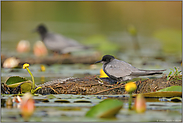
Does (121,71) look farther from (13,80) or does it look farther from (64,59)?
(64,59)

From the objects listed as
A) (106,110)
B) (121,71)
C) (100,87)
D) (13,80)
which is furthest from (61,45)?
(106,110)

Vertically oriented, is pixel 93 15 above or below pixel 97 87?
above

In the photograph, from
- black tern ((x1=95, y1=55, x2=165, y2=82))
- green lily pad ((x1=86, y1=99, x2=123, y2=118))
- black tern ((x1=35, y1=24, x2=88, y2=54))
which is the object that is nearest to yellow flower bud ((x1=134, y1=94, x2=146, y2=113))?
green lily pad ((x1=86, y1=99, x2=123, y2=118))

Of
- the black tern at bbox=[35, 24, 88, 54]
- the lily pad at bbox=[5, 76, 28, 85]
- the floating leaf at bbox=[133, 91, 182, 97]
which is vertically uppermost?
the black tern at bbox=[35, 24, 88, 54]

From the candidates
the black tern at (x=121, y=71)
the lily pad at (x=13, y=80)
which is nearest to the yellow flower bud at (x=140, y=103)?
the black tern at (x=121, y=71)

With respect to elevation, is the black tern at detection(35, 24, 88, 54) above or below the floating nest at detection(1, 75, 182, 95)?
above

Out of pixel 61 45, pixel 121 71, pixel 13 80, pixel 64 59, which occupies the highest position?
pixel 61 45

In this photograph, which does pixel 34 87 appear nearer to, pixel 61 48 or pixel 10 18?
pixel 61 48

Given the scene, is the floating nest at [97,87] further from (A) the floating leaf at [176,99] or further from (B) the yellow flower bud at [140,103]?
(B) the yellow flower bud at [140,103]

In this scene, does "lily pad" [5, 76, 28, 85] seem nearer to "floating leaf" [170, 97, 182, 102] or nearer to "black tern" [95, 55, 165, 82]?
"black tern" [95, 55, 165, 82]

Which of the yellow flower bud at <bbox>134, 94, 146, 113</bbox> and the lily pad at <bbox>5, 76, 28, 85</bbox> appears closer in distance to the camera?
the yellow flower bud at <bbox>134, 94, 146, 113</bbox>

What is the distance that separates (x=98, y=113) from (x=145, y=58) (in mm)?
7154

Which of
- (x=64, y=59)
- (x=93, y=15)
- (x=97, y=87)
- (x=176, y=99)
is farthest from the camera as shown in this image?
(x=93, y=15)

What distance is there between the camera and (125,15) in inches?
930
